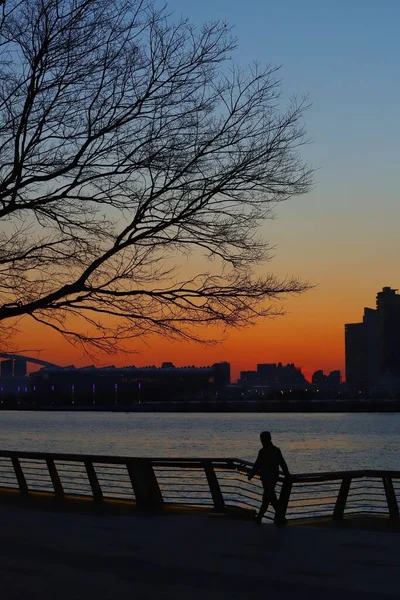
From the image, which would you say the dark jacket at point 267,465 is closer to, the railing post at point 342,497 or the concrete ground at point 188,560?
the concrete ground at point 188,560

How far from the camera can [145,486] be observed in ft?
65.1

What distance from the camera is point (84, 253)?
52.0ft

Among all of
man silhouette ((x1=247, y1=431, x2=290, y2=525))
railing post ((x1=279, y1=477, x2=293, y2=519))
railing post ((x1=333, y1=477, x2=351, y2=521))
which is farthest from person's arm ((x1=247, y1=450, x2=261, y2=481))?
railing post ((x1=333, y1=477, x2=351, y2=521))

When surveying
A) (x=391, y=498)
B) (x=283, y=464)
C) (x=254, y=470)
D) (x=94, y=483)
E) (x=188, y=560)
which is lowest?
(x=188, y=560)

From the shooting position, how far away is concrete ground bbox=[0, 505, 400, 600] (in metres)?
10.6

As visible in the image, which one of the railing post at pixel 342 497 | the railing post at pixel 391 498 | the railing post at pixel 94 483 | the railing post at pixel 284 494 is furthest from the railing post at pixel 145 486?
the railing post at pixel 391 498

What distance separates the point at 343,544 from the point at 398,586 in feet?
12.3

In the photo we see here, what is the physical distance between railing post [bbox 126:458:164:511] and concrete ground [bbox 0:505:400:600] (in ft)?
5.75

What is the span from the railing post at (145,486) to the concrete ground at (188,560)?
5.75ft

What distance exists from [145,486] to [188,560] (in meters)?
7.04

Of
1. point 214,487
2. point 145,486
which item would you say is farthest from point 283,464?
point 145,486

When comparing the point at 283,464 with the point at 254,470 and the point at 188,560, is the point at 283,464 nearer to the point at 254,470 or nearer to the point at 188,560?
the point at 254,470

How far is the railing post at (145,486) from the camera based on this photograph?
19.7m

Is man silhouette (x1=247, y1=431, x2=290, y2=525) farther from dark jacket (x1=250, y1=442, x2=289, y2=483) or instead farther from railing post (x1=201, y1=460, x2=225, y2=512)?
railing post (x1=201, y1=460, x2=225, y2=512)
